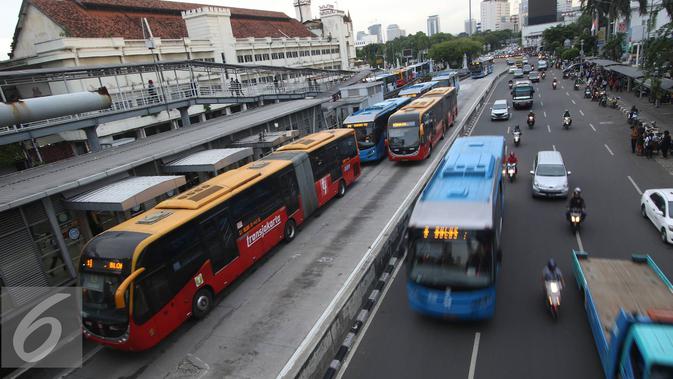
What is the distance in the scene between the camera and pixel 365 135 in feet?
81.9

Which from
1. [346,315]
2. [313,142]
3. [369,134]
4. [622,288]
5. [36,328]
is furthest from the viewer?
[369,134]

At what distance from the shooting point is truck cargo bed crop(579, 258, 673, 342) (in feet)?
27.4

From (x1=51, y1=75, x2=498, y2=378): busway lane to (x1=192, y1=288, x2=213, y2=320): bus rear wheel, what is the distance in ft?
0.80

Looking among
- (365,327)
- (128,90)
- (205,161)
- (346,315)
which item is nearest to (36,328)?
(205,161)

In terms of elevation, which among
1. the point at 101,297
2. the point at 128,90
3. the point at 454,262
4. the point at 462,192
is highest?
the point at 128,90

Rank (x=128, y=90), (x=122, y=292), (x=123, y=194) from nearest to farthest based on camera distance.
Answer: (x=122, y=292) → (x=123, y=194) → (x=128, y=90)

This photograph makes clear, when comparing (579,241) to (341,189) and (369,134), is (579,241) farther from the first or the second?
(369,134)

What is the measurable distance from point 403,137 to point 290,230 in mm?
10603

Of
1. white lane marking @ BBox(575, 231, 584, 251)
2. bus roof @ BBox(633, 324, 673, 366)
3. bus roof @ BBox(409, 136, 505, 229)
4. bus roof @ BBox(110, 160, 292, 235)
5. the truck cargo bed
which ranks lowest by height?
white lane marking @ BBox(575, 231, 584, 251)

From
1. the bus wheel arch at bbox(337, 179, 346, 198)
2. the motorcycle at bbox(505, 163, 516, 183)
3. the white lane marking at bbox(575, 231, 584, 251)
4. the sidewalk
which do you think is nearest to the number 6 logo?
the bus wheel arch at bbox(337, 179, 346, 198)

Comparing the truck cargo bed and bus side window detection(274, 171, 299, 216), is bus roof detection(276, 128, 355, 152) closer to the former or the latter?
bus side window detection(274, 171, 299, 216)

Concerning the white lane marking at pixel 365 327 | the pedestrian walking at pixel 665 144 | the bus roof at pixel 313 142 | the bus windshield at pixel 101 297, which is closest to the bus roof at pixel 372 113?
the bus roof at pixel 313 142

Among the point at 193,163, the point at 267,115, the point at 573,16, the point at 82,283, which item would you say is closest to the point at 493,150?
the point at 193,163

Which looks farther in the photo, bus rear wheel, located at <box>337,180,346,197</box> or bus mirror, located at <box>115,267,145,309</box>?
bus rear wheel, located at <box>337,180,346,197</box>
